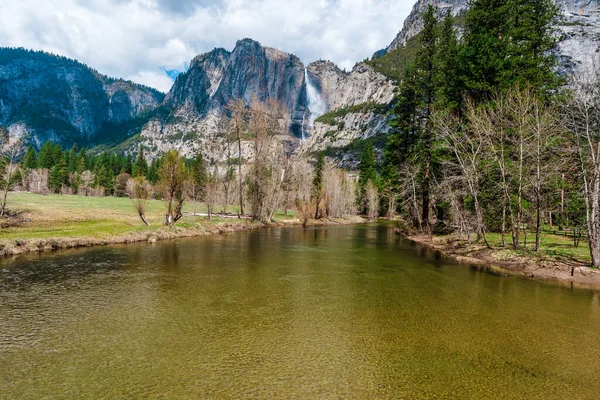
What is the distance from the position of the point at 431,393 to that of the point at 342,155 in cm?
18952

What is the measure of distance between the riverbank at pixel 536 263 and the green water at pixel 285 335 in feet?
6.88

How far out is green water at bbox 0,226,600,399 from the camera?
6.99 meters

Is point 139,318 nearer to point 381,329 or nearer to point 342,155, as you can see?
point 381,329

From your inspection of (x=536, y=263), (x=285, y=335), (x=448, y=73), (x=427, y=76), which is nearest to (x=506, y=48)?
(x=448, y=73)

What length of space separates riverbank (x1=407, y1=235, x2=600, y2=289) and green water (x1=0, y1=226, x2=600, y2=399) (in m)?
2.10

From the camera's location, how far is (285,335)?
9711 millimetres

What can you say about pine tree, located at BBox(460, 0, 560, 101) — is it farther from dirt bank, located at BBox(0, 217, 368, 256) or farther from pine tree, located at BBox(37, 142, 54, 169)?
pine tree, located at BBox(37, 142, 54, 169)

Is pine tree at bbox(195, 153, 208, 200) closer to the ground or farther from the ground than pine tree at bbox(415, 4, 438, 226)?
closer to the ground

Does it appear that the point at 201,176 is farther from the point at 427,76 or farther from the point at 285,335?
the point at 285,335

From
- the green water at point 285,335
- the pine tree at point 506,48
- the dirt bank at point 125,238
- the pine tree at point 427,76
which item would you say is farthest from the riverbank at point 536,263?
the dirt bank at point 125,238

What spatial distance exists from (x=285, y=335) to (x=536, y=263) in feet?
61.6

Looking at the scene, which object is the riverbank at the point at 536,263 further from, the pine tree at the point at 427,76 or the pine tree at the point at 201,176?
the pine tree at the point at 201,176

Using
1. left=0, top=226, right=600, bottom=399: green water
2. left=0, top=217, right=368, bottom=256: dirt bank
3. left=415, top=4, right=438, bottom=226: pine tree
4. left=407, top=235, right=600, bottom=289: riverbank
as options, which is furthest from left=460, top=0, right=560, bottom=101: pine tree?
left=0, top=217, right=368, bottom=256: dirt bank

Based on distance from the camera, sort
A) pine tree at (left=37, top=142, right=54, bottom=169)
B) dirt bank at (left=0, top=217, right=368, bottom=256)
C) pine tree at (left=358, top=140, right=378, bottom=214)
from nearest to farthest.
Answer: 1. dirt bank at (left=0, top=217, right=368, bottom=256)
2. pine tree at (left=358, top=140, right=378, bottom=214)
3. pine tree at (left=37, top=142, right=54, bottom=169)
